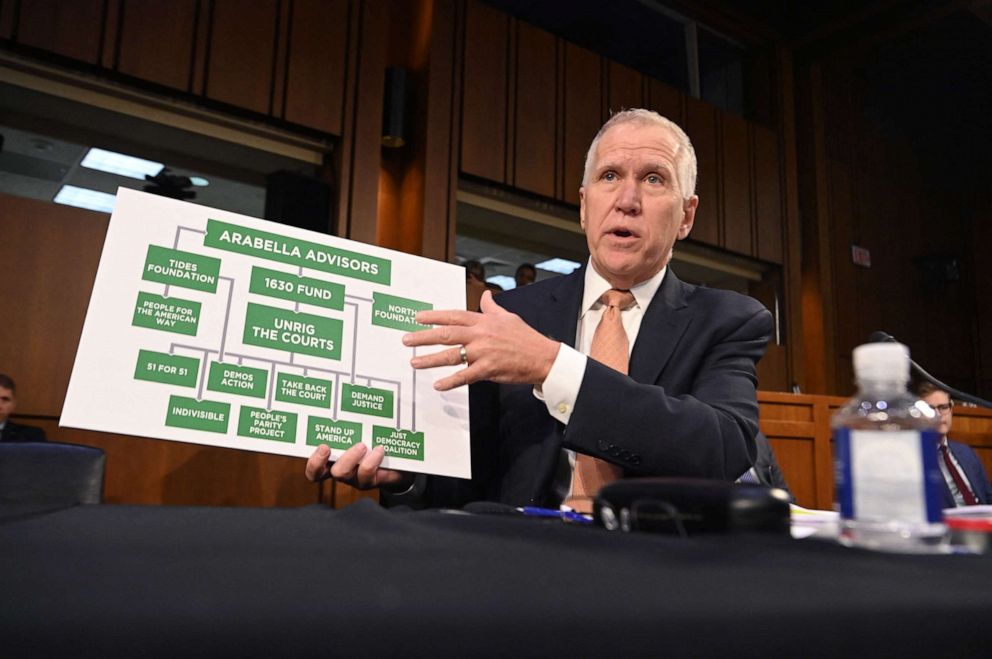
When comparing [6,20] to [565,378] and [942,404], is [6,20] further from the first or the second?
[942,404]

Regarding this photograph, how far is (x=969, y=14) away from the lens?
19.5ft


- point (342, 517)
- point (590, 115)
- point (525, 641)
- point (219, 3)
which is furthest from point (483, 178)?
point (525, 641)

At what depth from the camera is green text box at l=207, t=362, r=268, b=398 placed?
1.03m

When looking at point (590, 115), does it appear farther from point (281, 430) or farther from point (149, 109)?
point (281, 430)

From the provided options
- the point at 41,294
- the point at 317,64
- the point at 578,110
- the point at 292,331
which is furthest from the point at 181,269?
the point at 578,110

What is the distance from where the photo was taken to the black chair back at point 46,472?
122 cm

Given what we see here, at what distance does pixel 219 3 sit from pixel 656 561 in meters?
4.15

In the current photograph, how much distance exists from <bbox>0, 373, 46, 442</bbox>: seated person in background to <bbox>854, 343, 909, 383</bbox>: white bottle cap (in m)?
A: 3.31

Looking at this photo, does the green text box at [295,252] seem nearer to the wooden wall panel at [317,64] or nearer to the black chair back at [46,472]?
the black chair back at [46,472]

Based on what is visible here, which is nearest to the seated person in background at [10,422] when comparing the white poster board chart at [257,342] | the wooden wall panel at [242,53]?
the wooden wall panel at [242,53]

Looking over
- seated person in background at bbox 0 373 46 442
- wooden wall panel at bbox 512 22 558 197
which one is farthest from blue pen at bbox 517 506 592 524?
wooden wall panel at bbox 512 22 558 197

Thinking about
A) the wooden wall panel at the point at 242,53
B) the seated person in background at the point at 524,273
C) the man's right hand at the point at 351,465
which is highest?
the wooden wall panel at the point at 242,53

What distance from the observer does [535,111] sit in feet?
16.4

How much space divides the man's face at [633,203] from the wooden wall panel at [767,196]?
15.2 ft
